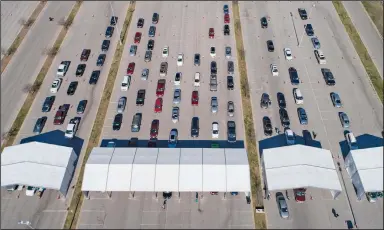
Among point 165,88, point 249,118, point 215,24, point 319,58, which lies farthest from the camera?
point 215,24

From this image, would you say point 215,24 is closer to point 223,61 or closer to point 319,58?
point 223,61

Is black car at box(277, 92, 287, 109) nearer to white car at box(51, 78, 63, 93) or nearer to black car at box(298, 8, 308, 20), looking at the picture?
black car at box(298, 8, 308, 20)

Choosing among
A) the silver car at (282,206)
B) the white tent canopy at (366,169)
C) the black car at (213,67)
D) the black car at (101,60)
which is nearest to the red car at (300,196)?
the silver car at (282,206)

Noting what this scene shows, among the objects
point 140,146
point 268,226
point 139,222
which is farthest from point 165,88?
point 268,226

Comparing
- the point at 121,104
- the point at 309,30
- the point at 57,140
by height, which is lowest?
the point at 57,140

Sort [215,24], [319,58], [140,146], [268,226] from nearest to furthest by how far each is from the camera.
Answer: [268,226], [140,146], [319,58], [215,24]

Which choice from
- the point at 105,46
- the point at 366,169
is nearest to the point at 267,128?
the point at 366,169

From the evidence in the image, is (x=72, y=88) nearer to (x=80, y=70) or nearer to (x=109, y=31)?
(x=80, y=70)
